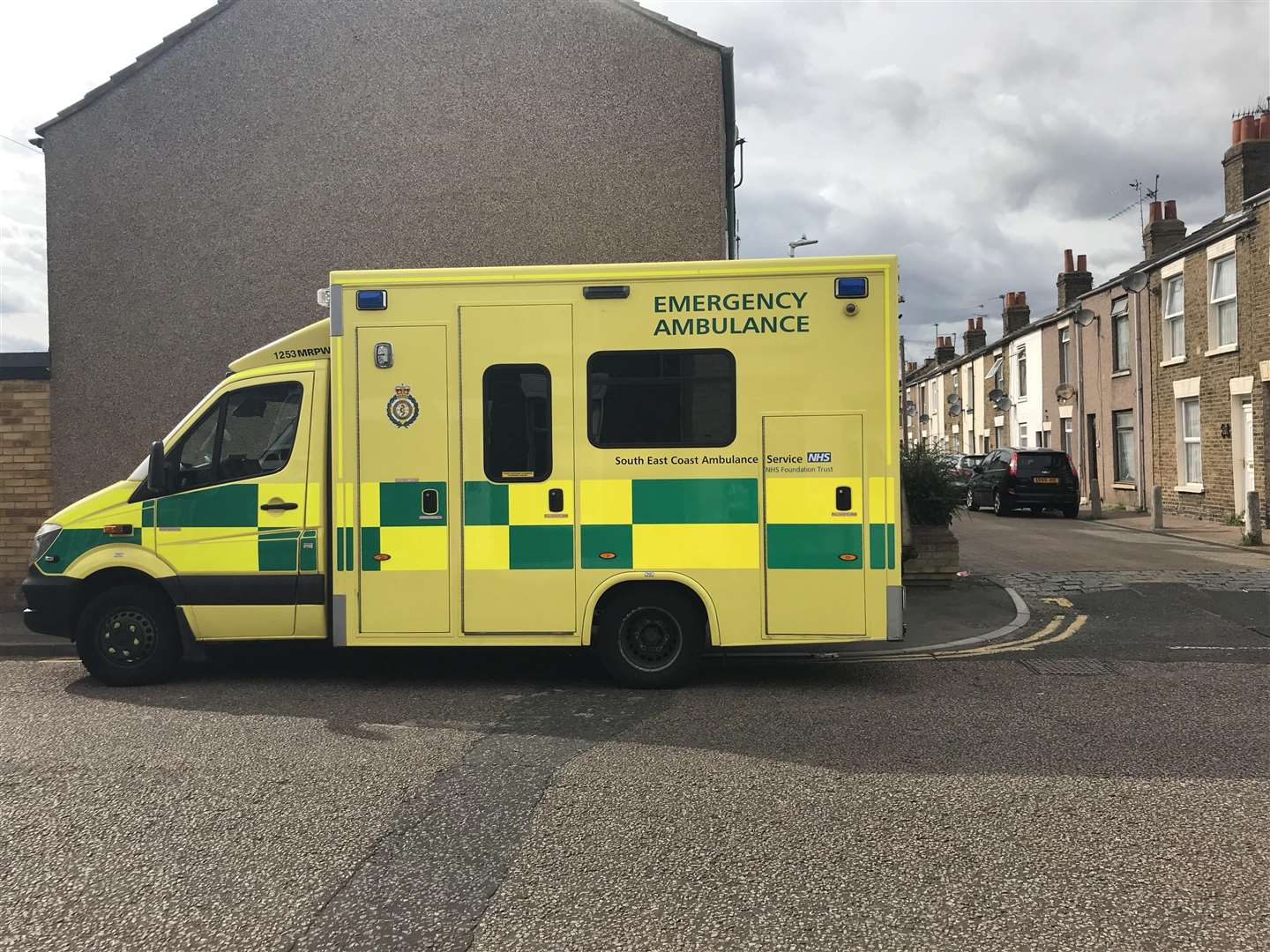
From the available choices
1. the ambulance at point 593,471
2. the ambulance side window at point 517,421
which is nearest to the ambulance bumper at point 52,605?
the ambulance at point 593,471

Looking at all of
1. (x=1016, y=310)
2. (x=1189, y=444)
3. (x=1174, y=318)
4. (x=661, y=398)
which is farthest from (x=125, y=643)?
(x=1016, y=310)

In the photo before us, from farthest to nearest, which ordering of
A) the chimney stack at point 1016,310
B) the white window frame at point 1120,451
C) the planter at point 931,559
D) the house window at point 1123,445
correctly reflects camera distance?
the chimney stack at point 1016,310 < the house window at point 1123,445 < the white window frame at point 1120,451 < the planter at point 931,559

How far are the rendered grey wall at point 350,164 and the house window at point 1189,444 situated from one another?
13.9m

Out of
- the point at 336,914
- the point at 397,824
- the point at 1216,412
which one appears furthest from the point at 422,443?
the point at 1216,412

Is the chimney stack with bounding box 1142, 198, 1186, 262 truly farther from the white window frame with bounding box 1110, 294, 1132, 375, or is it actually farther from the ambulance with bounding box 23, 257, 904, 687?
the ambulance with bounding box 23, 257, 904, 687

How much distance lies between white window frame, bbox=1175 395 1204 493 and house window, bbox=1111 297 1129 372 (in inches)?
122

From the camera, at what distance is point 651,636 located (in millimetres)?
6605

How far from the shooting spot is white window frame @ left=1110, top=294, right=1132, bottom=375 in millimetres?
23016

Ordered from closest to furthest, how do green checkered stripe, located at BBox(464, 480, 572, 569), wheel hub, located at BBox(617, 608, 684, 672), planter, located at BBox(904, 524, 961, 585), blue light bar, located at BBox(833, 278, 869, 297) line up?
blue light bar, located at BBox(833, 278, 869, 297) < green checkered stripe, located at BBox(464, 480, 572, 569) < wheel hub, located at BBox(617, 608, 684, 672) < planter, located at BBox(904, 524, 961, 585)

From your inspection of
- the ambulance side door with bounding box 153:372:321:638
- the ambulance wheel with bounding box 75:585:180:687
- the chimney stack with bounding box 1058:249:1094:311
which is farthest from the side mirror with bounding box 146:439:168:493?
the chimney stack with bounding box 1058:249:1094:311

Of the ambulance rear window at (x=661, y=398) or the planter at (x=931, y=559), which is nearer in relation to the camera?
the ambulance rear window at (x=661, y=398)

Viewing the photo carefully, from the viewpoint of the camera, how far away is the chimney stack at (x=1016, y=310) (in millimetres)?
A: 34844

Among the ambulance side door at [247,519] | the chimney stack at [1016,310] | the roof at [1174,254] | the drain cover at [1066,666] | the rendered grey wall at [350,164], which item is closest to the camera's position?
the ambulance side door at [247,519]

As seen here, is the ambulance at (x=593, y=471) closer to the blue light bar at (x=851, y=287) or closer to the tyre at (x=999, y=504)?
the blue light bar at (x=851, y=287)
